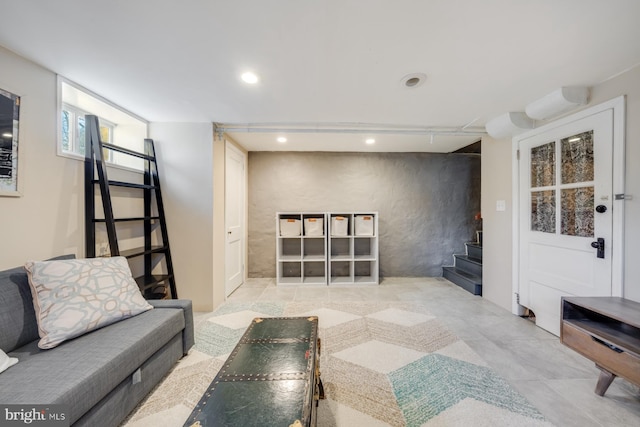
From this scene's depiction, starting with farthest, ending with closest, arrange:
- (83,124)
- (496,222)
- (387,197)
→ (387,197)
(496,222)
(83,124)

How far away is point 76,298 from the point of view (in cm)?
140

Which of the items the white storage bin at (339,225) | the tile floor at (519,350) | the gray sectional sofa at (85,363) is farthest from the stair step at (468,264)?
the gray sectional sofa at (85,363)

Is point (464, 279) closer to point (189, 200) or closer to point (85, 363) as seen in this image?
point (189, 200)

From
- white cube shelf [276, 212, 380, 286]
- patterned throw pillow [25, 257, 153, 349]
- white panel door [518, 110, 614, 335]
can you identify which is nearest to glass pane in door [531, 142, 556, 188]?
white panel door [518, 110, 614, 335]

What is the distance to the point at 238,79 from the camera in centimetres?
185

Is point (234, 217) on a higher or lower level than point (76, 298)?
higher

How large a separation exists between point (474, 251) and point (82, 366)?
4594mm

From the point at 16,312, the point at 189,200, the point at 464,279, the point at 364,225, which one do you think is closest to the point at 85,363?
the point at 16,312

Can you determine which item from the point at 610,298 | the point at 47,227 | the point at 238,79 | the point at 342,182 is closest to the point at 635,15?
the point at 610,298

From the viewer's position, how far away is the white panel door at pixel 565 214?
1858 mm

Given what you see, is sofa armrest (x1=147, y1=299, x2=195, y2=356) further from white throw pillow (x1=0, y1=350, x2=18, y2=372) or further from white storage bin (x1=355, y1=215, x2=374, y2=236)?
white storage bin (x1=355, y1=215, x2=374, y2=236)

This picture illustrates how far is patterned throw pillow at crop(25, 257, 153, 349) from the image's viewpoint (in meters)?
1.30

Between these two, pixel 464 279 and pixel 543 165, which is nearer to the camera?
pixel 543 165

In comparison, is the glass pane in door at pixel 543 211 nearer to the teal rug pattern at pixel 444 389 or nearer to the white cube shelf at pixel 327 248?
the teal rug pattern at pixel 444 389
